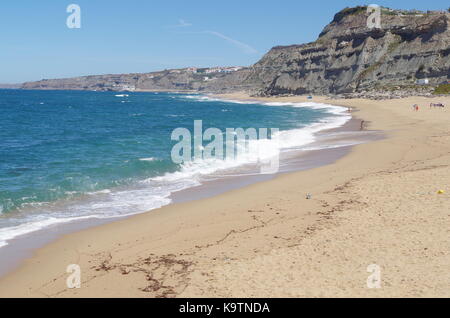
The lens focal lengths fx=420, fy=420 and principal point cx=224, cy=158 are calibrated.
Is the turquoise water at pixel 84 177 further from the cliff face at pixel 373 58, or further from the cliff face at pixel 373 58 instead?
the cliff face at pixel 373 58

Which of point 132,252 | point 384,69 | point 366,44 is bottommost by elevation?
point 132,252

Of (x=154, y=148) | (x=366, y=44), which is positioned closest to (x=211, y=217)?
(x=154, y=148)

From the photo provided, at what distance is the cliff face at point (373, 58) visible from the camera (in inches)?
2857

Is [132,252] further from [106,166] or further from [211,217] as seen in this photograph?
[106,166]

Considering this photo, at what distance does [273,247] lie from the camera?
27.5 ft

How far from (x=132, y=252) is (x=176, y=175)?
28.2ft

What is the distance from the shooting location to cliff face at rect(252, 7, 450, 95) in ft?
238

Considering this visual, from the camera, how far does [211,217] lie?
10844 mm

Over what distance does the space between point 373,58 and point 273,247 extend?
85553 mm

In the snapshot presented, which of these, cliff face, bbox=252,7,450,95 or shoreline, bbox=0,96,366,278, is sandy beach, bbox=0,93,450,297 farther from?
cliff face, bbox=252,7,450,95

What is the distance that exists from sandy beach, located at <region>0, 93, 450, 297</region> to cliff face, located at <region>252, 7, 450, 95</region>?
215 ft
